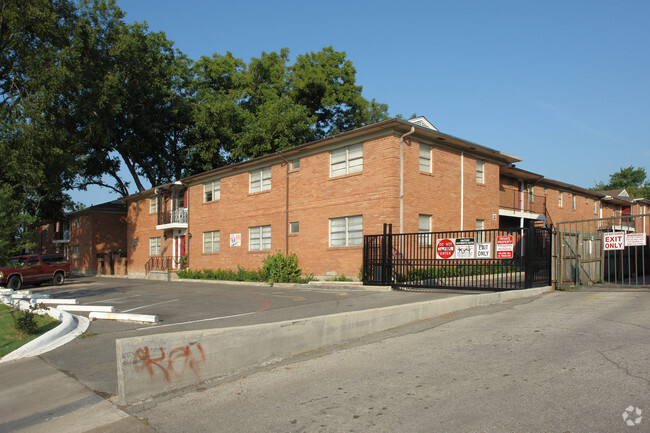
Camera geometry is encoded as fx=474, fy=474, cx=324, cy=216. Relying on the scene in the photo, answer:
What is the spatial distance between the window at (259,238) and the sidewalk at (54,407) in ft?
57.3

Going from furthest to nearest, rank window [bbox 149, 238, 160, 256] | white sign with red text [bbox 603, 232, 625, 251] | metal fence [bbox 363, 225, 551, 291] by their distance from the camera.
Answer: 1. window [bbox 149, 238, 160, 256]
2. white sign with red text [bbox 603, 232, 625, 251]
3. metal fence [bbox 363, 225, 551, 291]

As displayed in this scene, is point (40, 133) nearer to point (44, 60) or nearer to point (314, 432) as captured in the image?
point (44, 60)

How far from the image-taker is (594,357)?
6.16 meters

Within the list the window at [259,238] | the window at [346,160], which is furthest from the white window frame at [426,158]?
the window at [259,238]

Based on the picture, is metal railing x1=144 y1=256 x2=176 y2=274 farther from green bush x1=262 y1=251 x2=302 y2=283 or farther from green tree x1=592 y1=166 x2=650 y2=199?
green tree x1=592 y1=166 x2=650 y2=199

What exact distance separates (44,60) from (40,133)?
416 cm

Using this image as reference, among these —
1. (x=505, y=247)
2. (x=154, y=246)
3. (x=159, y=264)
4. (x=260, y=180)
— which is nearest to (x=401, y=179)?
(x=505, y=247)

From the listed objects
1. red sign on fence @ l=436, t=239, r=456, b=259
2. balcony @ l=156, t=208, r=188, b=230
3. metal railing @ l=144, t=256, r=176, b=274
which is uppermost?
balcony @ l=156, t=208, r=188, b=230

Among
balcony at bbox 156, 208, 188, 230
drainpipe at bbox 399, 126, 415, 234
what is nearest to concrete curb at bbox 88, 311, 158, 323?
drainpipe at bbox 399, 126, 415, 234

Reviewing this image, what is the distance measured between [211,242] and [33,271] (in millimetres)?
9479

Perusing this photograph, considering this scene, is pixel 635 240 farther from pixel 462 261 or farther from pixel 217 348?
pixel 217 348

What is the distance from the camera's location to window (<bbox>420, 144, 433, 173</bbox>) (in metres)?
19.5

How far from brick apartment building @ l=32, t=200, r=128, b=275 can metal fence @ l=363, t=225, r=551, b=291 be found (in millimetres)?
27482

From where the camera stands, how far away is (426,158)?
64.8 ft
